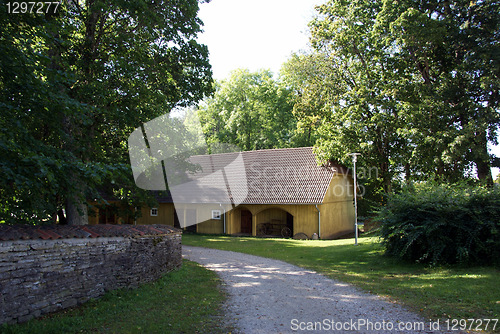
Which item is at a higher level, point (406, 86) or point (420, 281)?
point (406, 86)

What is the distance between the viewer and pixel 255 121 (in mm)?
41312

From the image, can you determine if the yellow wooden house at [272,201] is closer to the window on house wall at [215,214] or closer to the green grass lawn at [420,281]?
the window on house wall at [215,214]

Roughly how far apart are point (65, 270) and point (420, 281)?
8.70 m

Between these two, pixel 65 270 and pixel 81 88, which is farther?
pixel 81 88

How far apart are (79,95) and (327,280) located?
10052mm

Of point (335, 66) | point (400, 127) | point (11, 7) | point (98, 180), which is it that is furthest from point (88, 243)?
point (335, 66)

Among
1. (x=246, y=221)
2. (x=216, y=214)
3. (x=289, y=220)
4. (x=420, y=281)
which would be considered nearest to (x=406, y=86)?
(x=289, y=220)

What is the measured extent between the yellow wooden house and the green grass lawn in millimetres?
9804

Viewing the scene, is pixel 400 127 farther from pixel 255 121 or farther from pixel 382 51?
pixel 255 121

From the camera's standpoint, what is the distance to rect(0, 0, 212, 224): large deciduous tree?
7254 millimetres

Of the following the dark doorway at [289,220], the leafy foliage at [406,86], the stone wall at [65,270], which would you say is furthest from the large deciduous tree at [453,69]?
the stone wall at [65,270]

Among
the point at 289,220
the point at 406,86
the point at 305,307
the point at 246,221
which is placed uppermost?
the point at 406,86

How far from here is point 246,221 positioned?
2803 centimetres

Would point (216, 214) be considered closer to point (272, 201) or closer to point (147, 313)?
point (272, 201)
